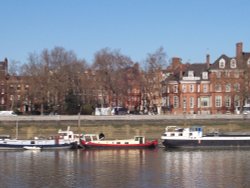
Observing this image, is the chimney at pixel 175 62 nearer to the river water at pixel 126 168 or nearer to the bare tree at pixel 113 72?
the bare tree at pixel 113 72

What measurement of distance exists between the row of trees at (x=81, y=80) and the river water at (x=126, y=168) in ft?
115

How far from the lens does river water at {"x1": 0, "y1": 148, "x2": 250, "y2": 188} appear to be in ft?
146

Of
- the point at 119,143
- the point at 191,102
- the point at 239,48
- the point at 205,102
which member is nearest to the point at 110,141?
→ the point at 119,143

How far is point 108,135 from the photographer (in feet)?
265

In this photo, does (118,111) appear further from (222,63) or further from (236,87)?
(236,87)

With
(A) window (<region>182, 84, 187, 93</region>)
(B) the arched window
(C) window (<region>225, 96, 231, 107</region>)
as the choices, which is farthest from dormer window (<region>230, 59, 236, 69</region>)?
(A) window (<region>182, 84, 187, 93</region>)

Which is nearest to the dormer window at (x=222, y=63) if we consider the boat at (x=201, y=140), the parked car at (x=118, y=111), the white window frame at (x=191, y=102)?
the white window frame at (x=191, y=102)

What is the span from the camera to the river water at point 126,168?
44625 millimetres

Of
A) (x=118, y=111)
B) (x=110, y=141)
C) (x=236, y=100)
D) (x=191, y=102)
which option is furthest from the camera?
(x=191, y=102)

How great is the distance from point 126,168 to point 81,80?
59547 mm

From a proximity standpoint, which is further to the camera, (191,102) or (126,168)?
(191,102)

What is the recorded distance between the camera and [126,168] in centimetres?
5250

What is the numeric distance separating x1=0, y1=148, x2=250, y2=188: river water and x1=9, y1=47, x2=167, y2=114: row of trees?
3504cm

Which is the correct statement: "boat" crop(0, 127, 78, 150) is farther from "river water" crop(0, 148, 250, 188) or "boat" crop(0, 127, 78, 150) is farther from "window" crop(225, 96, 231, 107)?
"window" crop(225, 96, 231, 107)
